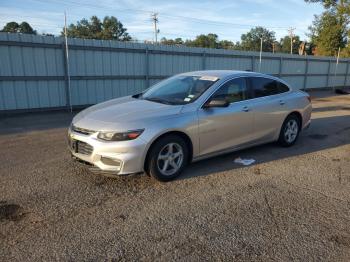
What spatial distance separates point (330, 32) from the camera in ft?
83.7

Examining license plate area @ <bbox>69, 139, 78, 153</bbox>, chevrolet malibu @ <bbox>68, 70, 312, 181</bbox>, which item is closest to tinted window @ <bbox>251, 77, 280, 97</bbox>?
chevrolet malibu @ <bbox>68, 70, 312, 181</bbox>

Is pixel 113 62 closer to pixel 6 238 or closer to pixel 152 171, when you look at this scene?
pixel 152 171

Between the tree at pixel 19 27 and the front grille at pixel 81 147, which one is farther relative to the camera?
the tree at pixel 19 27

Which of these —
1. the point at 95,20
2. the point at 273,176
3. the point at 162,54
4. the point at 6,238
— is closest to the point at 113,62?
the point at 162,54

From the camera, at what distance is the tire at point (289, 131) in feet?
21.5

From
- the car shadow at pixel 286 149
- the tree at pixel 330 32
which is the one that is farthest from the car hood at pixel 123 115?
the tree at pixel 330 32

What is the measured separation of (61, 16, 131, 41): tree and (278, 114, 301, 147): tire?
8770 cm

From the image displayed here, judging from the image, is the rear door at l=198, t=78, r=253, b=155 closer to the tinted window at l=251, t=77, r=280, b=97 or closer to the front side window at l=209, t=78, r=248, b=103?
the front side window at l=209, t=78, r=248, b=103

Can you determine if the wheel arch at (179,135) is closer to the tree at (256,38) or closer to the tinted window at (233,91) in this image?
the tinted window at (233,91)

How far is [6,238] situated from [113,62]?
378 inches

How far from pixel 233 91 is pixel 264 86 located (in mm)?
986

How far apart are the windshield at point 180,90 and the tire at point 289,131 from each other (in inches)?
83.5

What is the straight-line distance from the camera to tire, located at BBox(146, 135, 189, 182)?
443 cm

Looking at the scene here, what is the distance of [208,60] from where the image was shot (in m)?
15.5
